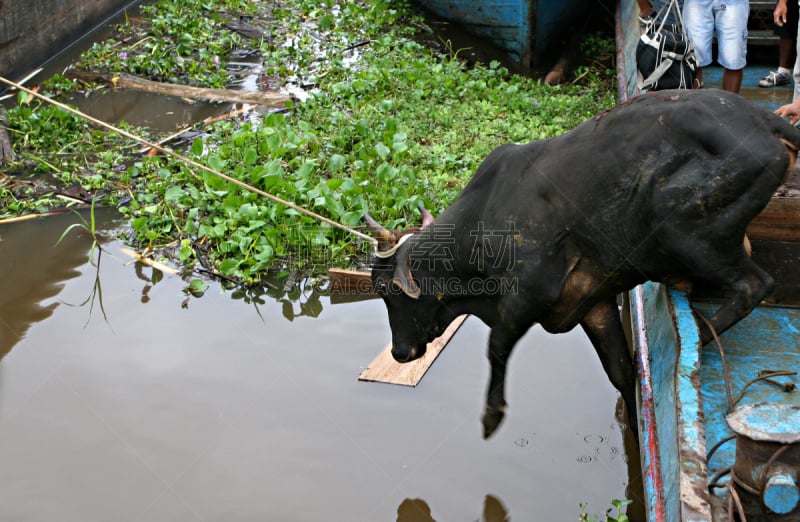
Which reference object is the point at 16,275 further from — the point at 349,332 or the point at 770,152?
the point at 770,152

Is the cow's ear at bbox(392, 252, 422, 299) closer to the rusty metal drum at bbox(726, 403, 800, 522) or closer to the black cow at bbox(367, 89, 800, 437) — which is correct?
the black cow at bbox(367, 89, 800, 437)

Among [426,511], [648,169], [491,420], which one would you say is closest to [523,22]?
[491,420]

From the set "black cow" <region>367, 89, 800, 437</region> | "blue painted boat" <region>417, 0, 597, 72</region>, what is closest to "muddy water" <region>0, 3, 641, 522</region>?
"black cow" <region>367, 89, 800, 437</region>

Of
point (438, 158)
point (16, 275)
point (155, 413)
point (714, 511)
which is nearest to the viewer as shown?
point (714, 511)

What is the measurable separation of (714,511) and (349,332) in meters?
3.11

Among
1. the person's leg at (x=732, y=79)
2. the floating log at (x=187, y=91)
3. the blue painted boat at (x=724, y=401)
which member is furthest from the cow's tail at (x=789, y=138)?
the floating log at (x=187, y=91)

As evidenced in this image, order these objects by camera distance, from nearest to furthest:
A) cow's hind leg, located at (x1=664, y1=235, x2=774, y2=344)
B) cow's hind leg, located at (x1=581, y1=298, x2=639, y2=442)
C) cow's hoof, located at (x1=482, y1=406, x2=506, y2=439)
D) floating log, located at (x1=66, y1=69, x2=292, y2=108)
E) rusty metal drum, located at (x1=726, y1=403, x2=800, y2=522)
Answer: rusty metal drum, located at (x1=726, y1=403, x2=800, y2=522) < cow's hind leg, located at (x1=664, y1=235, x2=774, y2=344) < cow's hind leg, located at (x1=581, y1=298, x2=639, y2=442) < cow's hoof, located at (x1=482, y1=406, x2=506, y2=439) < floating log, located at (x1=66, y1=69, x2=292, y2=108)

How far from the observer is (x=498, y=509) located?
423 centimetres

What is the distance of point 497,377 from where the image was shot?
4.37m

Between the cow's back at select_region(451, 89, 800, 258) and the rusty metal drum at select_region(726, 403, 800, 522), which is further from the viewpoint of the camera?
the cow's back at select_region(451, 89, 800, 258)

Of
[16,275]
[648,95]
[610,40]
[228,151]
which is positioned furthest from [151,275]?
[610,40]

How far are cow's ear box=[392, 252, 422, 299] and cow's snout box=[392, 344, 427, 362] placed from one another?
1.24ft

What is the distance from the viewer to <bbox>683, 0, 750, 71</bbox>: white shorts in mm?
5770

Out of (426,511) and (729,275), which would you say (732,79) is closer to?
(729,275)
